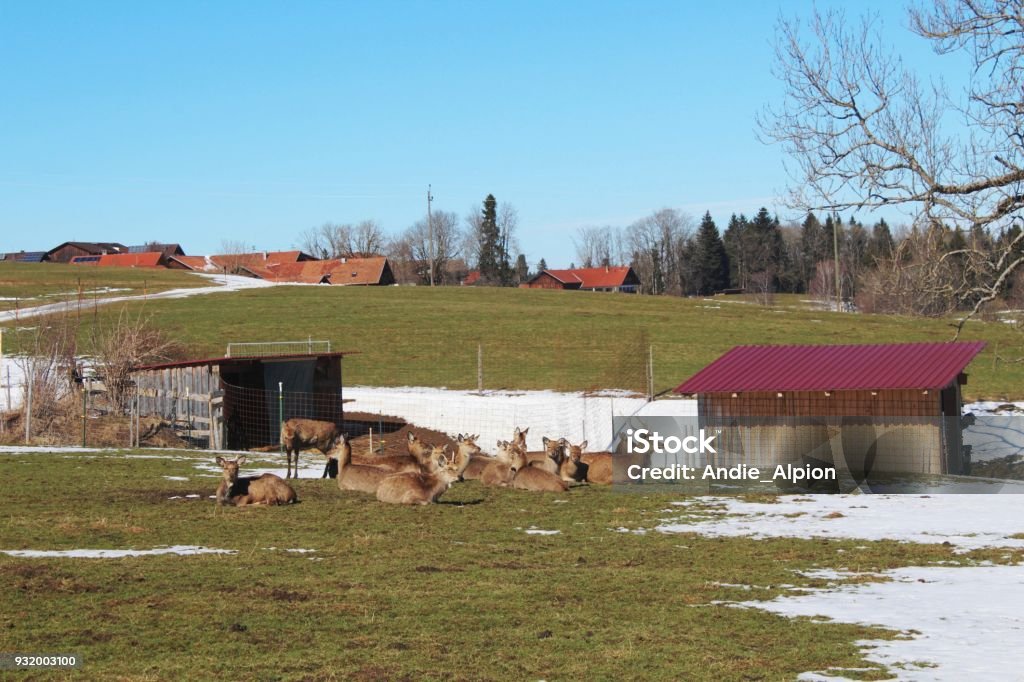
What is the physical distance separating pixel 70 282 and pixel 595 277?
282 feet

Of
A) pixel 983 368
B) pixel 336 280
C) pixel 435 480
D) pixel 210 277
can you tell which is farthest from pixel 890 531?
pixel 336 280

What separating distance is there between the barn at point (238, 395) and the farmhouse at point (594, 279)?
12236 cm

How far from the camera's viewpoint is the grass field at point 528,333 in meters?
46.2

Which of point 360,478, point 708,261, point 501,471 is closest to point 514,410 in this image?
point 501,471

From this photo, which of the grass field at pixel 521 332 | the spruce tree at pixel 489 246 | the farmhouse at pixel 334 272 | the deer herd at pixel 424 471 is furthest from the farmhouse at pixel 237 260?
the deer herd at pixel 424 471

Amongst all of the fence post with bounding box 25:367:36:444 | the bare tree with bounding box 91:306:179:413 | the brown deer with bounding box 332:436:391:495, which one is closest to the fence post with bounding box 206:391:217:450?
the bare tree with bounding box 91:306:179:413

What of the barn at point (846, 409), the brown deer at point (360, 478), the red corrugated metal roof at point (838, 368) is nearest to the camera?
the brown deer at point (360, 478)

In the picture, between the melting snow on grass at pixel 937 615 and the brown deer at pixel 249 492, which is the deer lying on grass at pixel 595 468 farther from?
the melting snow on grass at pixel 937 615

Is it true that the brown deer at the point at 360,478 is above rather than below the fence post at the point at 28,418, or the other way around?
below

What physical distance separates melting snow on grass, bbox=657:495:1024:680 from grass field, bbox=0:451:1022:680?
0.36m

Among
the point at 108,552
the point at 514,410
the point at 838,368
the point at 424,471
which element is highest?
the point at 838,368

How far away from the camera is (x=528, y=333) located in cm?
5906

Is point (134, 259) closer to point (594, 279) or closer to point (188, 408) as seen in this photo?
point (594, 279)

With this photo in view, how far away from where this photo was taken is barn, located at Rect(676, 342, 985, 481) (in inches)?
848
